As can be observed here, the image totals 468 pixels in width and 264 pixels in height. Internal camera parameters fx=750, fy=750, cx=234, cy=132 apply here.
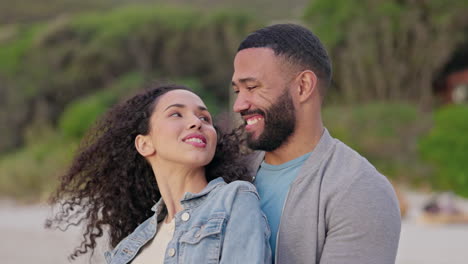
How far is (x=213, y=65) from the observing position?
99.2ft

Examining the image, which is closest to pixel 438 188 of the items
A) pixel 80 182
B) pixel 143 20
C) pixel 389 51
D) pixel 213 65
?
pixel 389 51

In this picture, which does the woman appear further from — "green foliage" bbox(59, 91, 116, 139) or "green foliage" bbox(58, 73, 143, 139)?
"green foliage" bbox(59, 91, 116, 139)

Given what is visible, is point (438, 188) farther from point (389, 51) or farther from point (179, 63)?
point (179, 63)

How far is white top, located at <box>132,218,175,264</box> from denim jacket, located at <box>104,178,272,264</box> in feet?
0.34

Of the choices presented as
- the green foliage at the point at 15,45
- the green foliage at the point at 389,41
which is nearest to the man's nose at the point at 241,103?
the green foliage at the point at 389,41

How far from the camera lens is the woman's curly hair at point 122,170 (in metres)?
2.88

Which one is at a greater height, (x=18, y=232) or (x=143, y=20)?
(x=143, y=20)

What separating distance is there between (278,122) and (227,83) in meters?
27.1

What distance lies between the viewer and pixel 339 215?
7.34ft

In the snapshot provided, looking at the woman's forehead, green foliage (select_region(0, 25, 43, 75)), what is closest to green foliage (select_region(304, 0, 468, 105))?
green foliage (select_region(0, 25, 43, 75))

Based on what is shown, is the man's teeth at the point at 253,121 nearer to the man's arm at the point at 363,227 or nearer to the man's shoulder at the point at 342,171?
the man's shoulder at the point at 342,171

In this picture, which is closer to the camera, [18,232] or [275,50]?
[275,50]

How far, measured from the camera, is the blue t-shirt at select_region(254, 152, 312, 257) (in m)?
2.44

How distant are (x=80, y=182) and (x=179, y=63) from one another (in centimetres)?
2772
